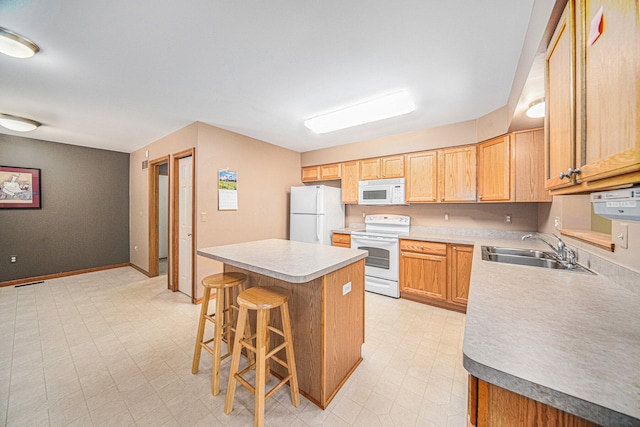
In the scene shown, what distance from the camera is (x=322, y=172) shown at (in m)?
4.66

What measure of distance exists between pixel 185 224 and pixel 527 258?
409 centimetres

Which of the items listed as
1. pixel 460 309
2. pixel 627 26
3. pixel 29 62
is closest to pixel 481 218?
pixel 460 309

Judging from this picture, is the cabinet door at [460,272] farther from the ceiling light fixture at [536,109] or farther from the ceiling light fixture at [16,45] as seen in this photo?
the ceiling light fixture at [16,45]

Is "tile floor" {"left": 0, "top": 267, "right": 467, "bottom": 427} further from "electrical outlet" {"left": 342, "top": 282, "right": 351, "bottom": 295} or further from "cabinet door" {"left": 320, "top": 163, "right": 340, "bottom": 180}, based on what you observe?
"cabinet door" {"left": 320, "top": 163, "right": 340, "bottom": 180}

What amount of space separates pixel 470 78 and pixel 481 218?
6.48 ft

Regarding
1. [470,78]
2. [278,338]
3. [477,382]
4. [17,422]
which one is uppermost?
[470,78]

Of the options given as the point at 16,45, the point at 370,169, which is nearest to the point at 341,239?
the point at 370,169

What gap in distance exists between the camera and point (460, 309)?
2986mm

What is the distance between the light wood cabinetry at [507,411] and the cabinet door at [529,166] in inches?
108

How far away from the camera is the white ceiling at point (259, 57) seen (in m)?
1.45

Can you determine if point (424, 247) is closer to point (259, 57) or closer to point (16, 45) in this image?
point (259, 57)

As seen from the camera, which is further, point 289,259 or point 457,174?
point 457,174

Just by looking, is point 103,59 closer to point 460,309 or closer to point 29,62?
point 29,62

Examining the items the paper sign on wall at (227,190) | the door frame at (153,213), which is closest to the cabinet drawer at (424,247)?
the paper sign on wall at (227,190)
